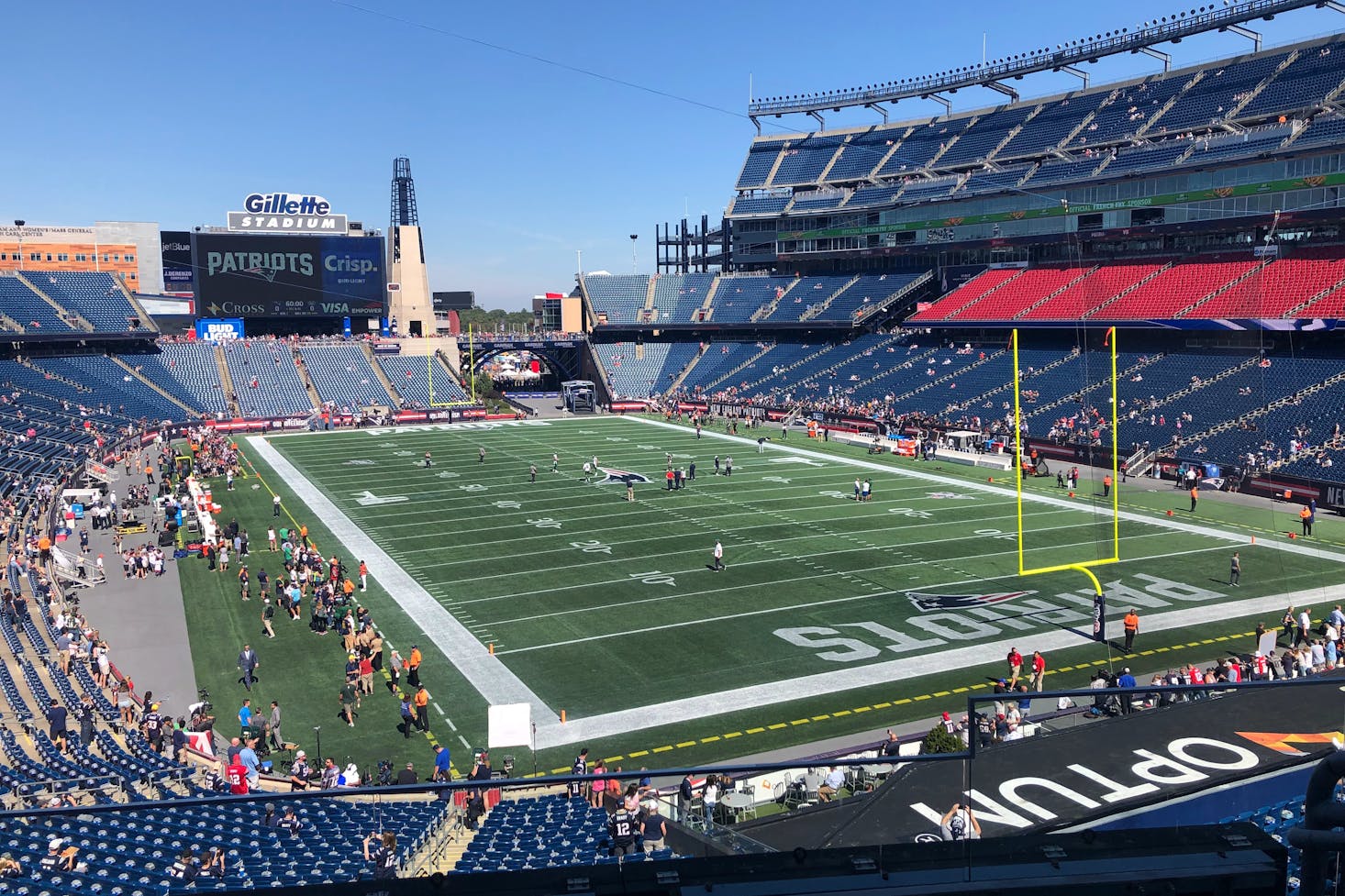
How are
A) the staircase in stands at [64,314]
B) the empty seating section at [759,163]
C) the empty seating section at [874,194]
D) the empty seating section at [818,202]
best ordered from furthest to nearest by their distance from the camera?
the empty seating section at [759,163], the empty seating section at [818,202], the empty seating section at [874,194], the staircase in stands at [64,314]

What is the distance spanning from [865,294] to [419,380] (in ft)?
106

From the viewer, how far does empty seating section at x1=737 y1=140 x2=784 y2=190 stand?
8412 centimetres

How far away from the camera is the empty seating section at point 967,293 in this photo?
199 ft

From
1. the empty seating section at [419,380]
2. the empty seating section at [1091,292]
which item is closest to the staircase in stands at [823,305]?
the empty seating section at [1091,292]

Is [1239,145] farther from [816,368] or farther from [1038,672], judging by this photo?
[1038,672]

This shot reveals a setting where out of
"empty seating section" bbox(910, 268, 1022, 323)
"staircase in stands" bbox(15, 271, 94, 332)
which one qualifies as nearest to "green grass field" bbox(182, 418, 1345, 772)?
"empty seating section" bbox(910, 268, 1022, 323)

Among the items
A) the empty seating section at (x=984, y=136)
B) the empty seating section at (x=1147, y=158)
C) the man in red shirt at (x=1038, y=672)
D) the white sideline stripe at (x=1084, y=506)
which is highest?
the empty seating section at (x=984, y=136)

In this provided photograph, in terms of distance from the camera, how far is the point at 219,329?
226ft

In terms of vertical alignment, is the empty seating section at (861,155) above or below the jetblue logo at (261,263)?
above

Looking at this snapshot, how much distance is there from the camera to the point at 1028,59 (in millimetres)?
68812

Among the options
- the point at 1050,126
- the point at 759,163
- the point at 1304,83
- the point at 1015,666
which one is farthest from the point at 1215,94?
the point at 1015,666

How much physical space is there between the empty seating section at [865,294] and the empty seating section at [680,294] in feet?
42.3

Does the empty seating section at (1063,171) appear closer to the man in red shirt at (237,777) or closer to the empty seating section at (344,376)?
the empty seating section at (344,376)

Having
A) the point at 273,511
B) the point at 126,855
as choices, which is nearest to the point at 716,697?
the point at 126,855
